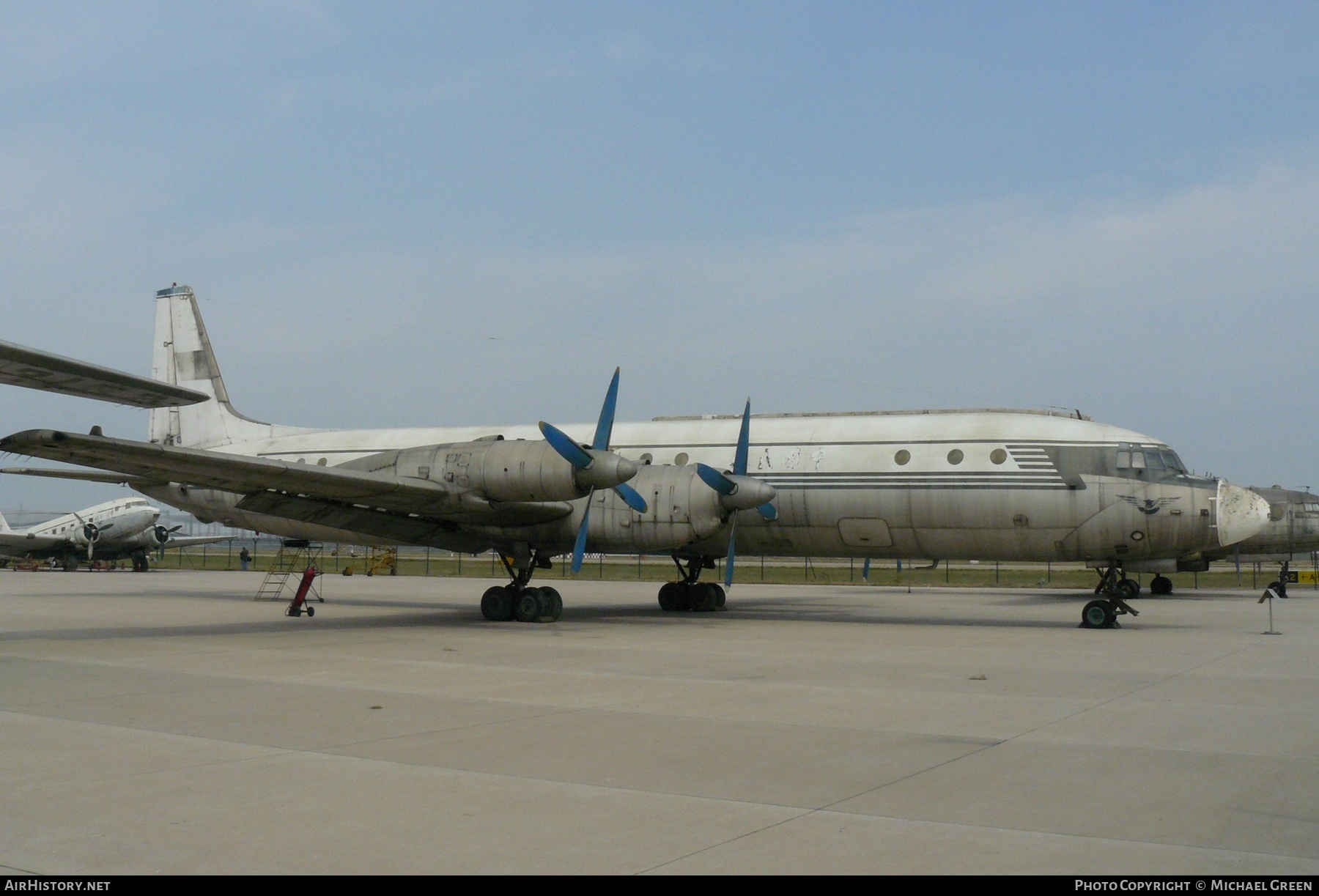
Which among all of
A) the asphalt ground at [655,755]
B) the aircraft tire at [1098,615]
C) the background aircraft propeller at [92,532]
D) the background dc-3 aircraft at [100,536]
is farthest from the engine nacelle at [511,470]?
the background aircraft propeller at [92,532]

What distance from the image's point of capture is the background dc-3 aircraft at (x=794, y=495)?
18094mm

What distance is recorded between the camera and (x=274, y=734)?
27.5 ft

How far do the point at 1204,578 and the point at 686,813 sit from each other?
150ft

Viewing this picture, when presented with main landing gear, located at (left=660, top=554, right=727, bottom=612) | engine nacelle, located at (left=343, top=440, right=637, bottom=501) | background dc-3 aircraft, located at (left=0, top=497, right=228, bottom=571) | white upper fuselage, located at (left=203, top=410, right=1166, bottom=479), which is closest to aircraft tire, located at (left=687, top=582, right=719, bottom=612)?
main landing gear, located at (left=660, top=554, right=727, bottom=612)

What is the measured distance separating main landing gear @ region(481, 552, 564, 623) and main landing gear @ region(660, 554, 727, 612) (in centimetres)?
433

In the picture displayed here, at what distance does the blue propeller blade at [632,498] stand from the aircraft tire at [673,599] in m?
4.72

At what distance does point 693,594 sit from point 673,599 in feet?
1.51

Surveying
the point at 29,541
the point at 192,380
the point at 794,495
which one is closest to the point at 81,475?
the point at 192,380

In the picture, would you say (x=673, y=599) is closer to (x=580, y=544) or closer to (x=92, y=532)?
(x=580, y=544)

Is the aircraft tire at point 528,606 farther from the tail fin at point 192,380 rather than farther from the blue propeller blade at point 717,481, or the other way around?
the tail fin at point 192,380

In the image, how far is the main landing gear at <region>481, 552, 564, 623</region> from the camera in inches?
768

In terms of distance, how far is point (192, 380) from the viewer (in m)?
26.6
